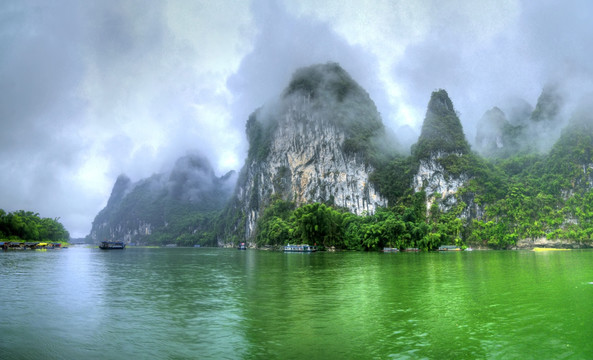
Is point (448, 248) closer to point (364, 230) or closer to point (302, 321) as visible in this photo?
point (364, 230)

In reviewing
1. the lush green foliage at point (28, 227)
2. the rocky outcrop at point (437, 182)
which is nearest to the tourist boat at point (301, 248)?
the rocky outcrop at point (437, 182)

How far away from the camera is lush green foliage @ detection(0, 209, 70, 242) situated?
9488cm

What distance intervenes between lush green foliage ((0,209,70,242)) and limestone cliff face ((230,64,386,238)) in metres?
75.3

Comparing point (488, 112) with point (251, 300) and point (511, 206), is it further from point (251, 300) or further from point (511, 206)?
point (251, 300)

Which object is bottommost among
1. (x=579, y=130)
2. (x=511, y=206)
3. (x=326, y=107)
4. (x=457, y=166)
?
(x=511, y=206)

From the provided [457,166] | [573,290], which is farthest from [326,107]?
[573,290]

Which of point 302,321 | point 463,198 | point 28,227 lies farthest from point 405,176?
point 302,321

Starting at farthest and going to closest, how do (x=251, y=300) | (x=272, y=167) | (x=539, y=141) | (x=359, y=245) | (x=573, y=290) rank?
(x=272, y=167)
(x=539, y=141)
(x=359, y=245)
(x=573, y=290)
(x=251, y=300)

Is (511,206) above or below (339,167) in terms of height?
below

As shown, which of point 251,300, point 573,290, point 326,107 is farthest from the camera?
point 326,107

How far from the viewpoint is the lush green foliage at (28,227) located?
311 ft

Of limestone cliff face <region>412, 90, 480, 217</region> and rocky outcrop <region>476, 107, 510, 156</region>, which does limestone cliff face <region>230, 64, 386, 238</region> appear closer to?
limestone cliff face <region>412, 90, 480, 217</region>

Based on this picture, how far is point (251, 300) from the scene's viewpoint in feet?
61.0

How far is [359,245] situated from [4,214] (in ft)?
297
